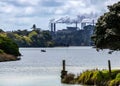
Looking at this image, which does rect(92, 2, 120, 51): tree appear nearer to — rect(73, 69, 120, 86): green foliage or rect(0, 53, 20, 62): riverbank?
rect(73, 69, 120, 86): green foliage

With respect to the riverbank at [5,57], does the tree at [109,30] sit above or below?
above

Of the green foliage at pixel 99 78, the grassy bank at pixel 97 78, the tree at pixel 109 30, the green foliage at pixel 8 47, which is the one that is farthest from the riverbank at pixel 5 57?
the tree at pixel 109 30

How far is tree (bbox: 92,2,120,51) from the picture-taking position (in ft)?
188

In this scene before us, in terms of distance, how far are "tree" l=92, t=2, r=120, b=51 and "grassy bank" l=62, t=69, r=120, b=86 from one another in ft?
10.7

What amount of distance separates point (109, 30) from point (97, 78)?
19.0ft

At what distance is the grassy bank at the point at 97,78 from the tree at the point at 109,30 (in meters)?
3.25

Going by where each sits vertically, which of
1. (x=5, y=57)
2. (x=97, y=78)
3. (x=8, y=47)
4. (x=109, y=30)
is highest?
(x=109, y=30)

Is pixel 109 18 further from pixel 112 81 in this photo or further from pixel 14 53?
pixel 14 53

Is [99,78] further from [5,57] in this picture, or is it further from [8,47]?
[8,47]

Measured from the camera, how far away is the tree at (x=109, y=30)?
57.2 m

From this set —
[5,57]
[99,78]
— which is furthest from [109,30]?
[5,57]

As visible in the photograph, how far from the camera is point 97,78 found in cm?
5781

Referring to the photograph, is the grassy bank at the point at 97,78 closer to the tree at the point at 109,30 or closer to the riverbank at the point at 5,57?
the tree at the point at 109,30

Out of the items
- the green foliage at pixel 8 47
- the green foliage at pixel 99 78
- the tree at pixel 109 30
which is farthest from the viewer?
the green foliage at pixel 8 47
